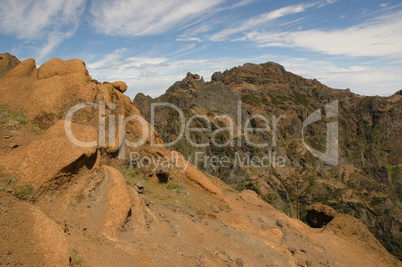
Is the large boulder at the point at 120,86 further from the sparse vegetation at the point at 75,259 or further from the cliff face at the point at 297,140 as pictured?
the cliff face at the point at 297,140

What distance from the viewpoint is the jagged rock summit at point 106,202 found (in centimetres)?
691

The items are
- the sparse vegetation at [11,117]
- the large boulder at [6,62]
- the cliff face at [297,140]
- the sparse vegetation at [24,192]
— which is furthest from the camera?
the cliff face at [297,140]

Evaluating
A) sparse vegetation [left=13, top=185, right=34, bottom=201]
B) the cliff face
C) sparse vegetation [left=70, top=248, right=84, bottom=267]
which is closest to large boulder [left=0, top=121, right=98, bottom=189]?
Result: sparse vegetation [left=13, top=185, right=34, bottom=201]

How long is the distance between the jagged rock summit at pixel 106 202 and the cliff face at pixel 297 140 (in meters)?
59.7

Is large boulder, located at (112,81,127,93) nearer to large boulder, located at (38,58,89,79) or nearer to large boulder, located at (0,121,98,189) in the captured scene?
large boulder, located at (38,58,89,79)

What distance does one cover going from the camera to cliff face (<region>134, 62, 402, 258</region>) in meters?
81.1

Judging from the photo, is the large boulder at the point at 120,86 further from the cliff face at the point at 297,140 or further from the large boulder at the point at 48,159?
the cliff face at the point at 297,140

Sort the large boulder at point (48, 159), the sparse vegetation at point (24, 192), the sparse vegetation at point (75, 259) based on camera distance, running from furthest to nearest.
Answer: the large boulder at point (48, 159), the sparse vegetation at point (24, 192), the sparse vegetation at point (75, 259)

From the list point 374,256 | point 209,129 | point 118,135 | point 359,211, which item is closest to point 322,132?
point 359,211

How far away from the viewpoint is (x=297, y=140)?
120438mm

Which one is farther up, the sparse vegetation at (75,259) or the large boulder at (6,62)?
the large boulder at (6,62)

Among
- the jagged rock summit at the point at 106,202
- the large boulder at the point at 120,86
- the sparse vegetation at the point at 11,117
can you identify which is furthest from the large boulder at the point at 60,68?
the sparse vegetation at the point at 11,117

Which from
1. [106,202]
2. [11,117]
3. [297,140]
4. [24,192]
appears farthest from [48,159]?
[297,140]

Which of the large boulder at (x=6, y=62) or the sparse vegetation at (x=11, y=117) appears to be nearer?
→ the sparse vegetation at (x=11, y=117)
